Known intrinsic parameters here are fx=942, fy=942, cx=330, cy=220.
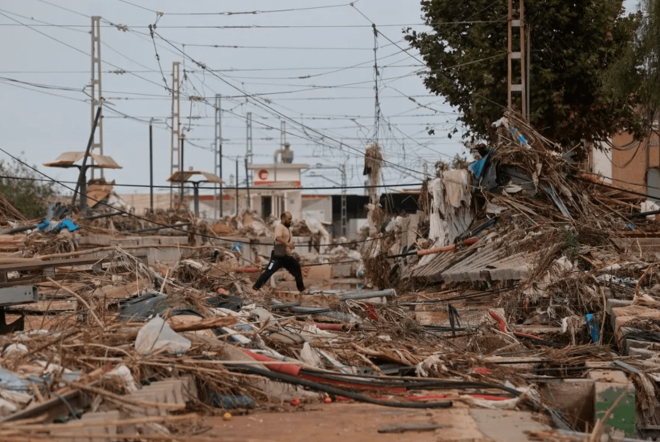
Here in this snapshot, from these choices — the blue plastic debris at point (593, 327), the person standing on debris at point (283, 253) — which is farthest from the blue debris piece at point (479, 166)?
the blue plastic debris at point (593, 327)

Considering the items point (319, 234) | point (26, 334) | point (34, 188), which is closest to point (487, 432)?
point (26, 334)

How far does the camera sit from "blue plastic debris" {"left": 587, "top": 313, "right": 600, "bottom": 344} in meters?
13.1

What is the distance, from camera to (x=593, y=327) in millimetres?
13367

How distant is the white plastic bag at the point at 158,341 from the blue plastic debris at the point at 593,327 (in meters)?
7.11

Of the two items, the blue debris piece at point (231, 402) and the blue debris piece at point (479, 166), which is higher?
the blue debris piece at point (479, 166)

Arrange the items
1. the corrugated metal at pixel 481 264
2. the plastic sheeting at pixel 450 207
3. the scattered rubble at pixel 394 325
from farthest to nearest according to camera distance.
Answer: the plastic sheeting at pixel 450 207 → the corrugated metal at pixel 481 264 → the scattered rubble at pixel 394 325

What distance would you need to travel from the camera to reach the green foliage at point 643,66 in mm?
20891

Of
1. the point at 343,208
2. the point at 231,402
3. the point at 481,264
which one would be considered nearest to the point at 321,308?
the point at 481,264

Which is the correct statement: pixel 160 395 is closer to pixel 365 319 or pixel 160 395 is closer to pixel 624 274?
pixel 365 319

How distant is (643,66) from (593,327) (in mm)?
11079

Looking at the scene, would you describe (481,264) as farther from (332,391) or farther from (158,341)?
(158,341)

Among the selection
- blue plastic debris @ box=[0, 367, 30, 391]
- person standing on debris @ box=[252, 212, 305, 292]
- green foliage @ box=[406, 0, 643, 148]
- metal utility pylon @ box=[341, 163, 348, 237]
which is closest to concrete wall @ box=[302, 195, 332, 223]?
metal utility pylon @ box=[341, 163, 348, 237]

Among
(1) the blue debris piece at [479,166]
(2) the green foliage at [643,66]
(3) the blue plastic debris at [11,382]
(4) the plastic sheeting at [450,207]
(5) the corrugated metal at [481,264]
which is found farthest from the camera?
(4) the plastic sheeting at [450,207]

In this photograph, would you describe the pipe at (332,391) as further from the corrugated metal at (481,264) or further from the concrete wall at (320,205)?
the concrete wall at (320,205)
